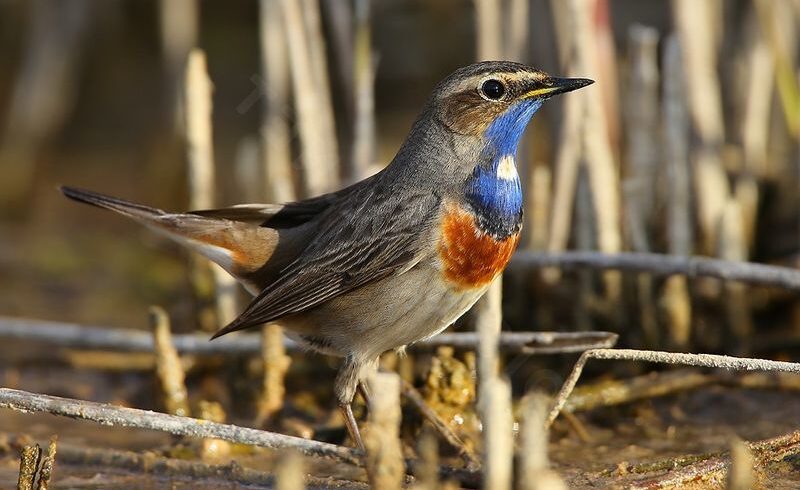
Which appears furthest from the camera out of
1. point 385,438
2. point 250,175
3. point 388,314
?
point 250,175

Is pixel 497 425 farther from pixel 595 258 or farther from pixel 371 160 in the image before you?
pixel 371 160

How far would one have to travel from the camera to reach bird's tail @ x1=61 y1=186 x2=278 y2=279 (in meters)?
6.57

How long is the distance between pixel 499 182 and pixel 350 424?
1.43 metres

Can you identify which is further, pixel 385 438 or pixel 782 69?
pixel 782 69

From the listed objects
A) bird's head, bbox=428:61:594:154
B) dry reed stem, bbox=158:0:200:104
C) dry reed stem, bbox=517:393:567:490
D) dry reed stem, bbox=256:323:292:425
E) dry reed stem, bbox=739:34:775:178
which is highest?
dry reed stem, bbox=158:0:200:104

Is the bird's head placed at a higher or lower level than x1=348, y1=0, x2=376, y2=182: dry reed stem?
lower

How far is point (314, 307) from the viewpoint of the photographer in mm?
6246

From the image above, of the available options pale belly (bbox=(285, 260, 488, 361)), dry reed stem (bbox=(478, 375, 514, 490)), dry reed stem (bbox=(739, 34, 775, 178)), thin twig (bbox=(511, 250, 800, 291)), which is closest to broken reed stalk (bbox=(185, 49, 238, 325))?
pale belly (bbox=(285, 260, 488, 361))

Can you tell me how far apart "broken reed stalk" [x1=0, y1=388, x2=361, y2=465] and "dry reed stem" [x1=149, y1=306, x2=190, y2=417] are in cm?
177

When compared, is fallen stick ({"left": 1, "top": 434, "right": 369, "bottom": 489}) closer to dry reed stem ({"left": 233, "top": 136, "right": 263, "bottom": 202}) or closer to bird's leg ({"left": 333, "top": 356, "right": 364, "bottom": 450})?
bird's leg ({"left": 333, "top": 356, "right": 364, "bottom": 450})

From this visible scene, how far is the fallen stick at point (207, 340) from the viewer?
6469 mm

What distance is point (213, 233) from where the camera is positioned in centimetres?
662

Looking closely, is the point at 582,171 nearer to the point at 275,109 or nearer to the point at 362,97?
the point at 362,97

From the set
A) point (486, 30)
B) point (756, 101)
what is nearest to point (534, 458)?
point (486, 30)
